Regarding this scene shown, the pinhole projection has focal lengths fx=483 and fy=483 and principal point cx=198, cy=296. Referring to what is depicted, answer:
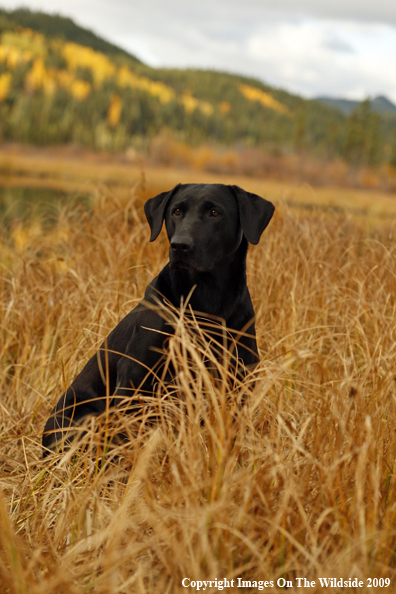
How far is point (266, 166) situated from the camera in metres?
33.1

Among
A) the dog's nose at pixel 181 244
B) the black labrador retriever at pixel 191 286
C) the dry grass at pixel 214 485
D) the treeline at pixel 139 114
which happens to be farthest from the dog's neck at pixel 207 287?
the treeline at pixel 139 114

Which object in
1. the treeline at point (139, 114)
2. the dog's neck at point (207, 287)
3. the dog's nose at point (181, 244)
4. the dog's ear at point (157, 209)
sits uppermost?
the treeline at point (139, 114)

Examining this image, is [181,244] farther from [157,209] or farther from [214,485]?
[214,485]

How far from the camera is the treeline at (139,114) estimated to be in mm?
62125

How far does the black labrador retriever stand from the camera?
2094 millimetres

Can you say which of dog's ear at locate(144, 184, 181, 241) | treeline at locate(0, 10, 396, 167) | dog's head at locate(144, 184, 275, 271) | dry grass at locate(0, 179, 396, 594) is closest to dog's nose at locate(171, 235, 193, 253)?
dog's head at locate(144, 184, 275, 271)

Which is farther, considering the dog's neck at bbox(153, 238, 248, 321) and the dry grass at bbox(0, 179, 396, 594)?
the dog's neck at bbox(153, 238, 248, 321)

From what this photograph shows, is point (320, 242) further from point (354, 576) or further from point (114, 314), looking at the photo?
point (354, 576)

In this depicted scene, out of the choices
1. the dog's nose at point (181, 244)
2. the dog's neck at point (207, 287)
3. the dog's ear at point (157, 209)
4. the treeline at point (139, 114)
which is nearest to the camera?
the dog's nose at point (181, 244)

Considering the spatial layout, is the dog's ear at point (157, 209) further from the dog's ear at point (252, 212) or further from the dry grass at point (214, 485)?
the dry grass at point (214, 485)

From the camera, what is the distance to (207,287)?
2.21 m

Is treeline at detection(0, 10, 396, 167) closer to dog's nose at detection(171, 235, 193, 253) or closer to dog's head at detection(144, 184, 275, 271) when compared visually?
dog's head at detection(144, 184, 275, 271)

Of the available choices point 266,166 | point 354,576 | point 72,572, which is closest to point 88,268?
point 72,572

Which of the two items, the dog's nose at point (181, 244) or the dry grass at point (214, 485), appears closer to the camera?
the dry grass at point (214, 485)
